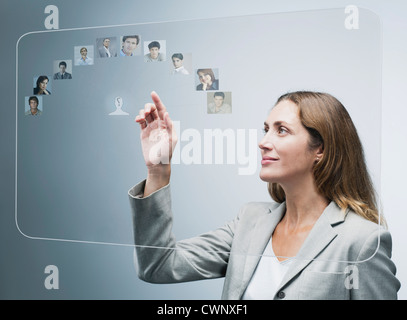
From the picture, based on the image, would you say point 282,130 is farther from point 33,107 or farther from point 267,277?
point 33,107

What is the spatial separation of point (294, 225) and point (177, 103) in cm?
47

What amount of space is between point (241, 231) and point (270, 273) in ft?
0.46

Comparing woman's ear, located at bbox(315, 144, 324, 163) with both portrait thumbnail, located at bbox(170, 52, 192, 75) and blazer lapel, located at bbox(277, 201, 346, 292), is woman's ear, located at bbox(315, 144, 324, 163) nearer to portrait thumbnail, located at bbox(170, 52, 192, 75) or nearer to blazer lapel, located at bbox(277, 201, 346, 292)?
blazer lapel, located at bbox(277, 201, 346, 292)

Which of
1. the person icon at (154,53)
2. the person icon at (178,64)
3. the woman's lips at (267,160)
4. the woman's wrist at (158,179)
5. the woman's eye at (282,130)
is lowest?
the woman's wrist at (158,179)

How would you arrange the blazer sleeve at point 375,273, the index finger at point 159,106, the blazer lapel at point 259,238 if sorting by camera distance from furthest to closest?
the index finger at point 159,106 < the blazer lapel at point 259,238 < the blazer sleeve at point 375,273

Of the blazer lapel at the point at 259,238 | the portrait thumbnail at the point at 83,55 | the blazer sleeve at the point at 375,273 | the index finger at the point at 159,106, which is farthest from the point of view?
the portrait thumbnail at the point at 83,55

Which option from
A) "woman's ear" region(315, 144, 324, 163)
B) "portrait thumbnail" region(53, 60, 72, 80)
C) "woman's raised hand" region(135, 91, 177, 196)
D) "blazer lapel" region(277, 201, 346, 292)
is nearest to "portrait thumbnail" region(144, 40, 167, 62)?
A: "woman's raised hand" region(135, 91, 177, 196)

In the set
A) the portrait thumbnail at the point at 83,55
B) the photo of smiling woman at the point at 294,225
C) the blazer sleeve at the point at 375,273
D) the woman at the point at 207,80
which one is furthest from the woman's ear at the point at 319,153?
the portrait thumbnail at the point at 83,55

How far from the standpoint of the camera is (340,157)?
4.05ft

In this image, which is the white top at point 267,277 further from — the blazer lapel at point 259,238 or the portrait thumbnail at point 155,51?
the portrait thumbnail at point 155,51

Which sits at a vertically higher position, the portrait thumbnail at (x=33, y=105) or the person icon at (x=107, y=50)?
the person icon at (x=107, y=50)

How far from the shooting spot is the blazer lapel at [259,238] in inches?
52.3

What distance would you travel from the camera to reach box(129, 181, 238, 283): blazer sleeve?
1.41 meters

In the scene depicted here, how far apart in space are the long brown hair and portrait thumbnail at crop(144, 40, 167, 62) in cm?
45
